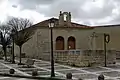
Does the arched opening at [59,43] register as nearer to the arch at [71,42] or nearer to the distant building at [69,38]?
the distant building at [69,38]

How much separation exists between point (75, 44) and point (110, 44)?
16.5ft

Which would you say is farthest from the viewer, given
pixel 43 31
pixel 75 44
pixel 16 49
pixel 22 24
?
pixel 22 24

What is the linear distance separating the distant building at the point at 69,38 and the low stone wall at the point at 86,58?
7.62 metres

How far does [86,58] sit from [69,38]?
12452 millimetres

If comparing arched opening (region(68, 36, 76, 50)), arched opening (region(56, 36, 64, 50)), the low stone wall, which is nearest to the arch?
arched opening (region(68, 36, 76, 50))

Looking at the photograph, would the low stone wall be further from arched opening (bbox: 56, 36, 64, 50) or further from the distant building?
arched opening (bbox: 56, 36, 64, 50)

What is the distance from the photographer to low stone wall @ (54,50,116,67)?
24.6 m

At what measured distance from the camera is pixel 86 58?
25.0 m

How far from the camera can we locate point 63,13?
40500mm

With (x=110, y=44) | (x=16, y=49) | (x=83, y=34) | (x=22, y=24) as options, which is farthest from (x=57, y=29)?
(x=22, y=24)

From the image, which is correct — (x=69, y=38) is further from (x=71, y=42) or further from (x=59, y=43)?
(x=59, y=43)

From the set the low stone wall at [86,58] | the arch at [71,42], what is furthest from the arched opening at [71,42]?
the low stone wall at [86,58]

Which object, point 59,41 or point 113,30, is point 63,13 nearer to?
point 59,41

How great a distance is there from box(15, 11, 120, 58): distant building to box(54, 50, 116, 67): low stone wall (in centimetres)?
762
